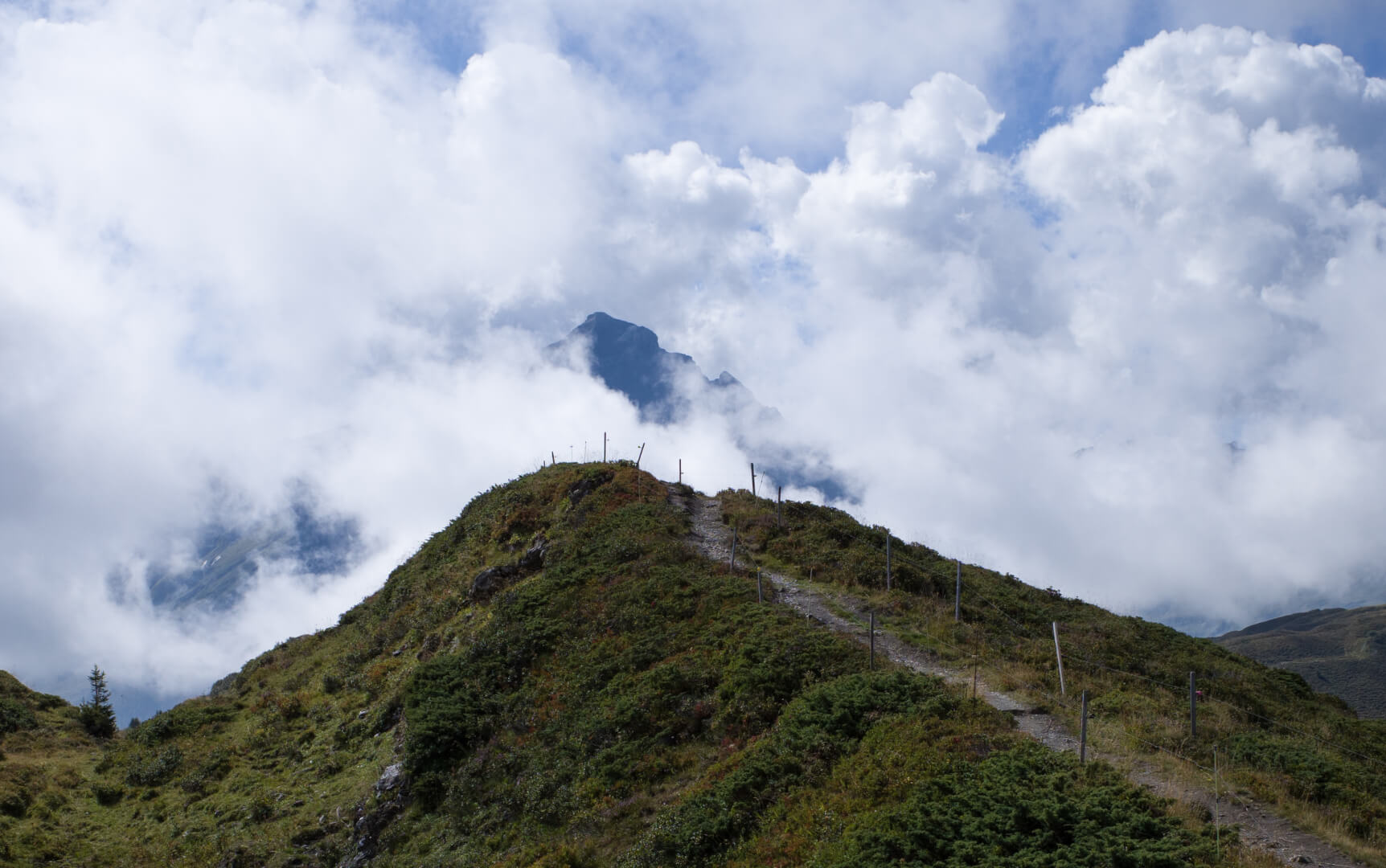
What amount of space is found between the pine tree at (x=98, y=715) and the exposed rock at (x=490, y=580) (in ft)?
66.1

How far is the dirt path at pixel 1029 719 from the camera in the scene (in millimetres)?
15008

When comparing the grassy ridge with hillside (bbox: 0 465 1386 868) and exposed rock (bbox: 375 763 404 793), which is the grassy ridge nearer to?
hillside (bbox: 0 465 1386 868)

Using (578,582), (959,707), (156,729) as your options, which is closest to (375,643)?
(156,729)

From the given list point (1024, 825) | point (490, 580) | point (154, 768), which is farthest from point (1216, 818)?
point (154, 768)

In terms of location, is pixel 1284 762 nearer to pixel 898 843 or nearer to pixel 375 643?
pixel 898 843

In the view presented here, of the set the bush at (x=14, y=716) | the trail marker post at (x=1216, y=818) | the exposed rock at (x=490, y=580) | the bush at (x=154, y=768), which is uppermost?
the exposed rock at (x=490, y=580)

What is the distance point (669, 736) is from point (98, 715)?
3671 cm

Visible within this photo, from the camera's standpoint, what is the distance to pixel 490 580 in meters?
40.4

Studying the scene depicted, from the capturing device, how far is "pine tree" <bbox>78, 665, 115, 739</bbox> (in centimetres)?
4059

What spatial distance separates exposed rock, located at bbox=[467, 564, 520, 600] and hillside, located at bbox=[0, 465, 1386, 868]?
147 mm

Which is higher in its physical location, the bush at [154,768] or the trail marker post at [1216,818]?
the trail marker post at [1216,818]

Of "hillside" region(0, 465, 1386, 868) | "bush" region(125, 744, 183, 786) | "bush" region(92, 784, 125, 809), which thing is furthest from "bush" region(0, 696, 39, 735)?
"bush" region(92, 784, 125, 809)

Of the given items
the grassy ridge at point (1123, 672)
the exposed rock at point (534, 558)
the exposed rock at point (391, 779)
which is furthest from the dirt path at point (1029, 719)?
the exposed rock at point (391, 779)

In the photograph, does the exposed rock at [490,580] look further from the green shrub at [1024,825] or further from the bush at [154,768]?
the green shrub at [1024,825]
